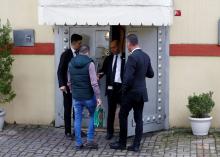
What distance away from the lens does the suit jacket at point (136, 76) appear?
322 inches

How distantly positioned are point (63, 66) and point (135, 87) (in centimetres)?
151

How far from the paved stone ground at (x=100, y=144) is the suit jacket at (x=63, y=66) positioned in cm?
107

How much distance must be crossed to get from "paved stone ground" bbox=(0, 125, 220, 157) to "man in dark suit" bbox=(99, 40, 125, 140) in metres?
0.47

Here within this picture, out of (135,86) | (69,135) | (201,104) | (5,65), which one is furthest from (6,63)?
(201,104)

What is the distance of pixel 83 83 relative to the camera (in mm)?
8445

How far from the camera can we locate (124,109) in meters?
8.51

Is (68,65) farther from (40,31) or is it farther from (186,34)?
(186,34)

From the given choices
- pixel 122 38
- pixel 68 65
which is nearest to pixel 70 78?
pixel 68 65

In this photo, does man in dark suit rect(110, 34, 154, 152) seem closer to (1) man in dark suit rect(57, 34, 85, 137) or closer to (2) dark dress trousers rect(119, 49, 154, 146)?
(2) dark dress trousers rect(119, 49, 154, 146)

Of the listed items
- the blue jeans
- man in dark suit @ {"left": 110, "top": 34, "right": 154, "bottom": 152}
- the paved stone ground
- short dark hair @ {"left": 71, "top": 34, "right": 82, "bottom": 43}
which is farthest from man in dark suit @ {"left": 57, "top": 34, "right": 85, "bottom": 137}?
man in dark suit @ {"left": 110, "top": 34, "right": 154, "bottom": 152}

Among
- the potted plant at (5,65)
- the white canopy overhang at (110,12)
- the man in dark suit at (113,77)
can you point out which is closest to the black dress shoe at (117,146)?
the man in dark suit at (113,77)

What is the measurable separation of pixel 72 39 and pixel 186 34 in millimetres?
2083

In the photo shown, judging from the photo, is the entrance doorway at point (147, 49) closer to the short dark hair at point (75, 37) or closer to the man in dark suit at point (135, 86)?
the short dark hair at point (75, 37)

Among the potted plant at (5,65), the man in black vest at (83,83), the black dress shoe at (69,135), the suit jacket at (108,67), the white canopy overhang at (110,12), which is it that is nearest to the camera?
the man in black vest at (83,83)
